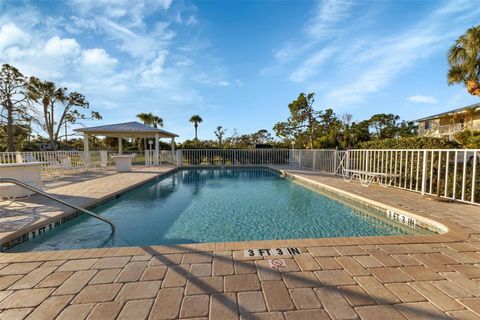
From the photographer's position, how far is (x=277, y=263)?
205 cm

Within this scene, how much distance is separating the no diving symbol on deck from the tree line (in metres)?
24.2

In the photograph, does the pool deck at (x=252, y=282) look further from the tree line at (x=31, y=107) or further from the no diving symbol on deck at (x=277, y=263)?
the tree line at (x=31, y=107)

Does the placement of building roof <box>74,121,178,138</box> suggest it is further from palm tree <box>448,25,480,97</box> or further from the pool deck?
palm tree <box>448,25,480,97</box>

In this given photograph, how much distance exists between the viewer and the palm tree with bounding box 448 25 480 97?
32.0 ft

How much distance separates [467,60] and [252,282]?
48.7ft

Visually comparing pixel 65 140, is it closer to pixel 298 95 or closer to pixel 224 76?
pixel 224 76

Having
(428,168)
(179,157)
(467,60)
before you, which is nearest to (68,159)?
(179,157)

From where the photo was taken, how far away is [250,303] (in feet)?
4.89

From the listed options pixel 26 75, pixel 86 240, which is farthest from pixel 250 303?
pixel 26 75

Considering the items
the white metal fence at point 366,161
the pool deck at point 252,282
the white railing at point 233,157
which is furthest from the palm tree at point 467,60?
the pool deck at point 252,282

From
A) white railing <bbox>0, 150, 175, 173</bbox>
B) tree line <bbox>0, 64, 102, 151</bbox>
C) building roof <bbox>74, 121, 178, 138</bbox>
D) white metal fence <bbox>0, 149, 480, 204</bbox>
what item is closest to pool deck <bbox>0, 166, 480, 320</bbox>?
white metal fence <bbox>0, 149, 480, 204</bbox>

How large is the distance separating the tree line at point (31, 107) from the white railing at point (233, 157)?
49.8ft

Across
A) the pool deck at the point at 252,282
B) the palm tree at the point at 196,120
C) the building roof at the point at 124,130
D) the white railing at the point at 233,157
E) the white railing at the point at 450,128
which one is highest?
the palm tree at the point at 196,120

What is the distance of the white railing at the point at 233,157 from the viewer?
50.4ft
